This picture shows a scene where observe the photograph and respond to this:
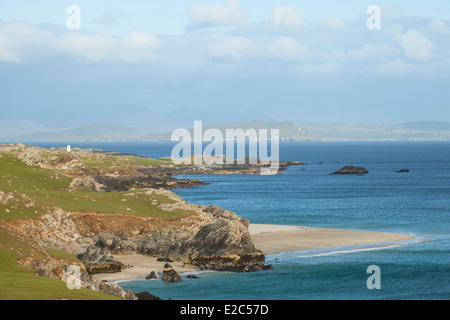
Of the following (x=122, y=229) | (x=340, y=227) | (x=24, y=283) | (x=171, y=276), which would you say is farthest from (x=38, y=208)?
(x=340, y=227)

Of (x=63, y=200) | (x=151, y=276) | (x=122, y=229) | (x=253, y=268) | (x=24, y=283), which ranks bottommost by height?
(x=253, y=268)

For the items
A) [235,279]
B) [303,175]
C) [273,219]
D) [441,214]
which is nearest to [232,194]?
[273,219]

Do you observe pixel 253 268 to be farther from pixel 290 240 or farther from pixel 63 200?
pixel 63 200

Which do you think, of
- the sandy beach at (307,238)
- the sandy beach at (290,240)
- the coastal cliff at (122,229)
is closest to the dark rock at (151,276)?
the sandy beach at (290,240)

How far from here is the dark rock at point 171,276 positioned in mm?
43031

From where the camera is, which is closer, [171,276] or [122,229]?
[171,276]

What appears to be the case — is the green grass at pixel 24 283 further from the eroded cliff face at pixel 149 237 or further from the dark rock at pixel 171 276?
the dark rock at pixel 171 276

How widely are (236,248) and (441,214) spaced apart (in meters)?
45.3

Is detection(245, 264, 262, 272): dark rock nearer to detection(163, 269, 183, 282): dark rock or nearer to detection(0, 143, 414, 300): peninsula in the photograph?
detection(0, 143, 414, 300): peninsula

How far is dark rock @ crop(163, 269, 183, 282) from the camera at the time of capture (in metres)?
43.0

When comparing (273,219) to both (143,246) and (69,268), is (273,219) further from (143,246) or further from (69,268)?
(69,268)

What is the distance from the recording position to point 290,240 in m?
61.5

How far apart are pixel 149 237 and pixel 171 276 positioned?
11712 mm

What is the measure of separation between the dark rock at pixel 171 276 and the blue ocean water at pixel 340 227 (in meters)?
0.59
